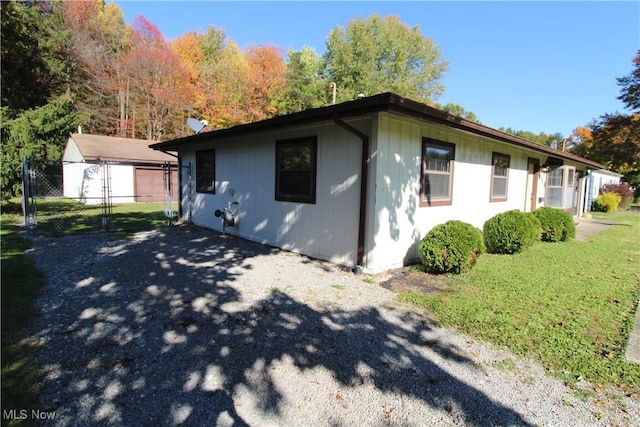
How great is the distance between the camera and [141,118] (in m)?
24.1

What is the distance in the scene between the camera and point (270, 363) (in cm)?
263

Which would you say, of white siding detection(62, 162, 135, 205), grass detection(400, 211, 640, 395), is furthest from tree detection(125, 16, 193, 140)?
grass detection(400, 211, 640, 395)

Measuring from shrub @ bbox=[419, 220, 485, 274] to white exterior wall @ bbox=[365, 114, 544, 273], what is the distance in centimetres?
56

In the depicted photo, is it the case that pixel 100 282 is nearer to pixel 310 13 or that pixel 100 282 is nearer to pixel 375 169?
pixel 375 169

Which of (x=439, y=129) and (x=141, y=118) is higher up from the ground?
(x=141, y=118)

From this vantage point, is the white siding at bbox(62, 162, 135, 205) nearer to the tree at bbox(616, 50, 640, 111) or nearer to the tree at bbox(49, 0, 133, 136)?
the tree at bbox(49, 0, 133, 136)

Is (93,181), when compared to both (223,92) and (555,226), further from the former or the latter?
(555,226)

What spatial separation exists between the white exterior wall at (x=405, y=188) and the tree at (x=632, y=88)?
2579 cm

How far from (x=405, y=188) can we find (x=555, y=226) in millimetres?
5280

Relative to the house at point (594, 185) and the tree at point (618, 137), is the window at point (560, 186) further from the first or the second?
the tree at point (618, 137)

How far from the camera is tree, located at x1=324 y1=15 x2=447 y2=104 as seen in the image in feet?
93.8

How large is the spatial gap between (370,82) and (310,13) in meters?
15.1

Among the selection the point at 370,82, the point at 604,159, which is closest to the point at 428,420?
the point at 370,82

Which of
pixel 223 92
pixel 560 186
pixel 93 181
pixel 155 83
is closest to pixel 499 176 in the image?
pixel 560 186
